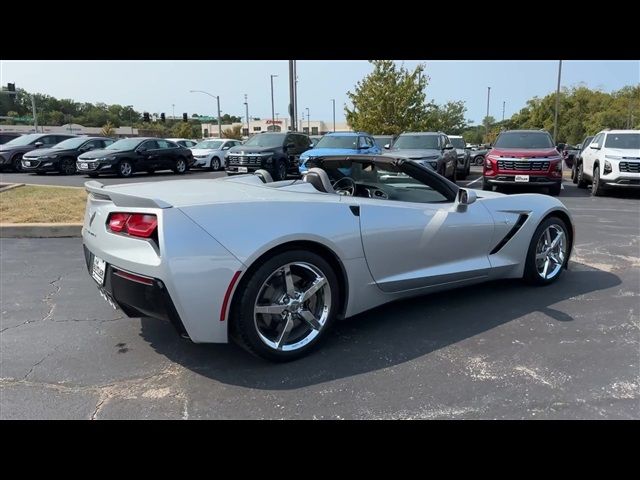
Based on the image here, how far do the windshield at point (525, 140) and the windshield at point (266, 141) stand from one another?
22.9 feet

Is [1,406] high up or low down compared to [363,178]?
down

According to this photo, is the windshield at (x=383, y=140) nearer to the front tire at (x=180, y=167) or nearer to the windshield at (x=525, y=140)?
the windshield at (x=525, y=140)

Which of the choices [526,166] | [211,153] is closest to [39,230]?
[526,166]

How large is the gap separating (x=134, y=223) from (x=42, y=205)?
6990 millimetres

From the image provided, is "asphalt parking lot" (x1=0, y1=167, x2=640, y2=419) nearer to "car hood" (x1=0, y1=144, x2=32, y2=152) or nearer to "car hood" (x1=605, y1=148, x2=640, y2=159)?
"car hood" (x1=605, y1=148, x2=640, y2=159)

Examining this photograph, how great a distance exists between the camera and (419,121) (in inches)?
1254

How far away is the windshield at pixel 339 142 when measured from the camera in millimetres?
14108

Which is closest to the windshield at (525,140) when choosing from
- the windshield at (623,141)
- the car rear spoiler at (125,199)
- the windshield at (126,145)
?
the windshield at (623,141)

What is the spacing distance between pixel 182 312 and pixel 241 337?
1.32ft
